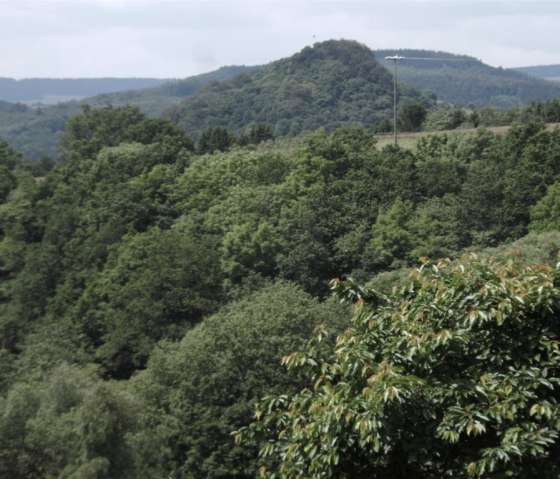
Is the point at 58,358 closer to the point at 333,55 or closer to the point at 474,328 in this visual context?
the point at 474,328

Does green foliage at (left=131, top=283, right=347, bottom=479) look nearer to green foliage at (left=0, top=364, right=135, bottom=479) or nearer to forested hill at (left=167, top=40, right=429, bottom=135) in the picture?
green foliage at (left=0, top=364, right=135, bottom=479)

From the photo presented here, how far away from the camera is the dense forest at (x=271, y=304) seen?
6.73 m

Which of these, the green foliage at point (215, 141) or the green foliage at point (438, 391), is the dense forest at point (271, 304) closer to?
the green foliage at point (438, 391)

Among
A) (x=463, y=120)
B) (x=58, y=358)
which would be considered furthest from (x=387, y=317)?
(x=463, y=120)

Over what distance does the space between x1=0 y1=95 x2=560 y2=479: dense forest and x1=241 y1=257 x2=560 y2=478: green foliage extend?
0.07ft

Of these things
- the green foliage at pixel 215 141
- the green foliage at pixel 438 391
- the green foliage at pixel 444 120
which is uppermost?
the green foliage at pixel 438 391

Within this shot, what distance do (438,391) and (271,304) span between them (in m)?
17.5

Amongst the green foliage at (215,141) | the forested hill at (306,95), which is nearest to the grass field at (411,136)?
the green foliage at (215,141)

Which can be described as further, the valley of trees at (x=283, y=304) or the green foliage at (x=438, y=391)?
the valley of trees at (x=283, y=304)

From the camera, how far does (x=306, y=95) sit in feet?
395

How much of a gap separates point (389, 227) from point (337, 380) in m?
28.7

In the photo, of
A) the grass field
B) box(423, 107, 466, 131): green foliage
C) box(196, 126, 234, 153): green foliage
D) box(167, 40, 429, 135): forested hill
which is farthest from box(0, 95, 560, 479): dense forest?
box(167, 40, 429, 135): forested hill

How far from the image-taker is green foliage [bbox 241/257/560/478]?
20.7ft

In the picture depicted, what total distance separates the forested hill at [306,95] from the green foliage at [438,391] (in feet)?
323
